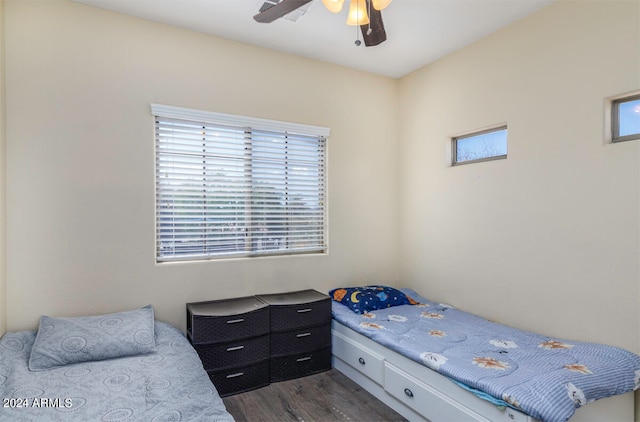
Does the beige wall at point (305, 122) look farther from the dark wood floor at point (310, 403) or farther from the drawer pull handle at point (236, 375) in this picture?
the dark wood floor at point (310, 403)

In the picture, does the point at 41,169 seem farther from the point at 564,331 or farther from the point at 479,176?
the point at 564,331

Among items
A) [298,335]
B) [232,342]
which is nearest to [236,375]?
[232,342]

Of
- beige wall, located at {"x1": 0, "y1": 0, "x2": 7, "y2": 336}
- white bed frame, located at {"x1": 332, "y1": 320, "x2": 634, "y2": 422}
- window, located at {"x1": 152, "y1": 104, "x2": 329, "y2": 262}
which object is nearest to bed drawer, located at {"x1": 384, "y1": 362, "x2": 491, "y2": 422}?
white bed frame, located at {"x1": 332, "y1": 320, "x2": 634, "y2": 422}

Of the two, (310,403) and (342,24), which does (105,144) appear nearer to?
(342,24)

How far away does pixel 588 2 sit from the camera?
7.79 feet

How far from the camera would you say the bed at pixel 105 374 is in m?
1.62

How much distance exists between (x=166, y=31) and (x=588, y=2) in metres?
3.13

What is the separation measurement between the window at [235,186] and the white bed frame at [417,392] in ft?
3.68

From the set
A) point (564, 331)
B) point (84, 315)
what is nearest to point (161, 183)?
point (84, 315)

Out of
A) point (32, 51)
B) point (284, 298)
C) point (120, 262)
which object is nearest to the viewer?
point (32, 51)

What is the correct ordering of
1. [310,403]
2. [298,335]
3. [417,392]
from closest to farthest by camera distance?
1. [417,392]
2. [310,403]
3. [298,335]

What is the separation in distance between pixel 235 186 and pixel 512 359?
8.13 feet

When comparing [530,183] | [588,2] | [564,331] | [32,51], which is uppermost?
[588,2]

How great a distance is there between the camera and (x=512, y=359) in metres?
2.16
